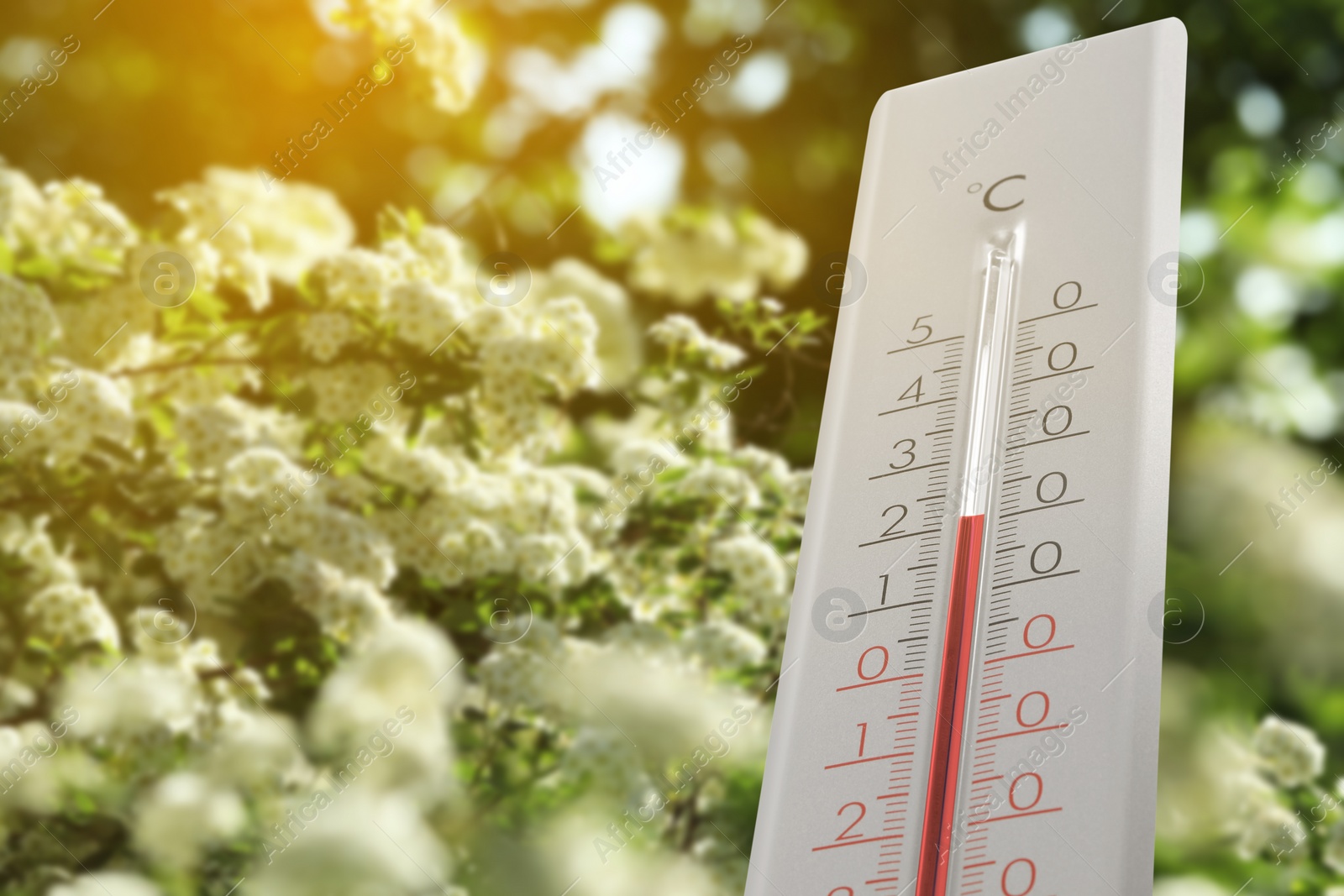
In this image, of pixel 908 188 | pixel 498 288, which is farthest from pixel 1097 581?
pixel 498 288

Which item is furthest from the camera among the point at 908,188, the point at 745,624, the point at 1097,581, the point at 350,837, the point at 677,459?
the point at 677,459

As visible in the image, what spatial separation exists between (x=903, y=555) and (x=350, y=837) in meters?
0.77

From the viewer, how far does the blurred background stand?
54.0 inches

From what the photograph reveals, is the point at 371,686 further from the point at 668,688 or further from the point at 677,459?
the point at 677,459

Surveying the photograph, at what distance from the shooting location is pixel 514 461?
1521 mm

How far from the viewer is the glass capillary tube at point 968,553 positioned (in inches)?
29.1

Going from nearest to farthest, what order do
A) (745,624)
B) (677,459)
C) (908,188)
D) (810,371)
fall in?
(908,188), (745,624), (677,459), (810,371)
